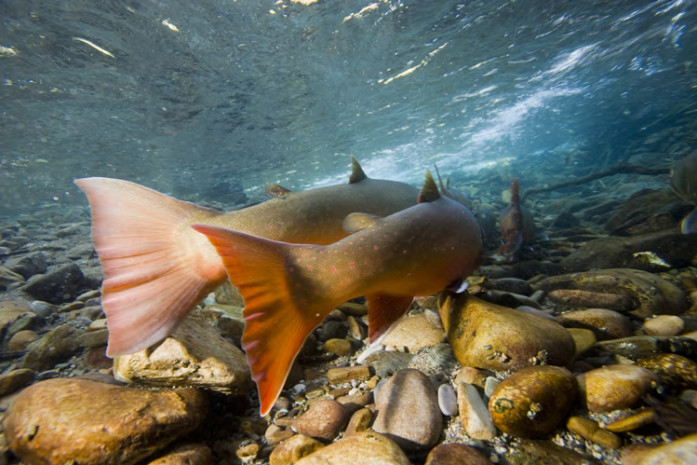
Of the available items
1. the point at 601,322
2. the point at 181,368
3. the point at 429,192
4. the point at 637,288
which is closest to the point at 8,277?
the point at 181,368

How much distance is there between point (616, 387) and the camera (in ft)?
4.89

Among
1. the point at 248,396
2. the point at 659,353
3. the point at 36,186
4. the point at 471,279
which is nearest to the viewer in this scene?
the point at 659,353

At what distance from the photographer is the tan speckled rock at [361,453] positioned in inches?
51.7

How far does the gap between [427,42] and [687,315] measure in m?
14.2

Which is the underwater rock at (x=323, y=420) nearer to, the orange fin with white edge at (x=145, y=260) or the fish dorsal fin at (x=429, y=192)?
the orange fin with white edge at (x=145, y=260)

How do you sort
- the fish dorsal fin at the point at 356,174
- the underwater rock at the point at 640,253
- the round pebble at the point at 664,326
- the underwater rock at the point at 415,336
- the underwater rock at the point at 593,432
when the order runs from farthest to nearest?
the underwater rock at the point at 640,253, the fish dorsal fin at the point at 356,174, the underwater rock at the point at 415,336, the round pebble at the point at 664,326, the underwater rock at the point at 593,432

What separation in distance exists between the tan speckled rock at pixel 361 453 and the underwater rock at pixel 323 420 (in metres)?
0.22

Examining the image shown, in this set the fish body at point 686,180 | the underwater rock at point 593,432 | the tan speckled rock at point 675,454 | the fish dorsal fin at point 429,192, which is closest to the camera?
the tan speckled rock at point 675,454

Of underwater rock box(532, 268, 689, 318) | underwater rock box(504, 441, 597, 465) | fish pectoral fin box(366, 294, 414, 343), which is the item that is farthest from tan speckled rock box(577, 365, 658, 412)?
underwater rock box(532, 268, 689, 318)

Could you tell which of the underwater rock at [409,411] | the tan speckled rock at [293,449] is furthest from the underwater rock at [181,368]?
the underwater rock at [409,411]

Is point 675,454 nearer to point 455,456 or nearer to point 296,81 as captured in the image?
point 455,456

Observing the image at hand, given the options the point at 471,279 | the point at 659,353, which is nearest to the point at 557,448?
the point at 659,353

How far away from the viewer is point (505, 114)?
25.8 metres

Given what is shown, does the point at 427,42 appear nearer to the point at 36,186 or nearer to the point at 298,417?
the point at 298,417
